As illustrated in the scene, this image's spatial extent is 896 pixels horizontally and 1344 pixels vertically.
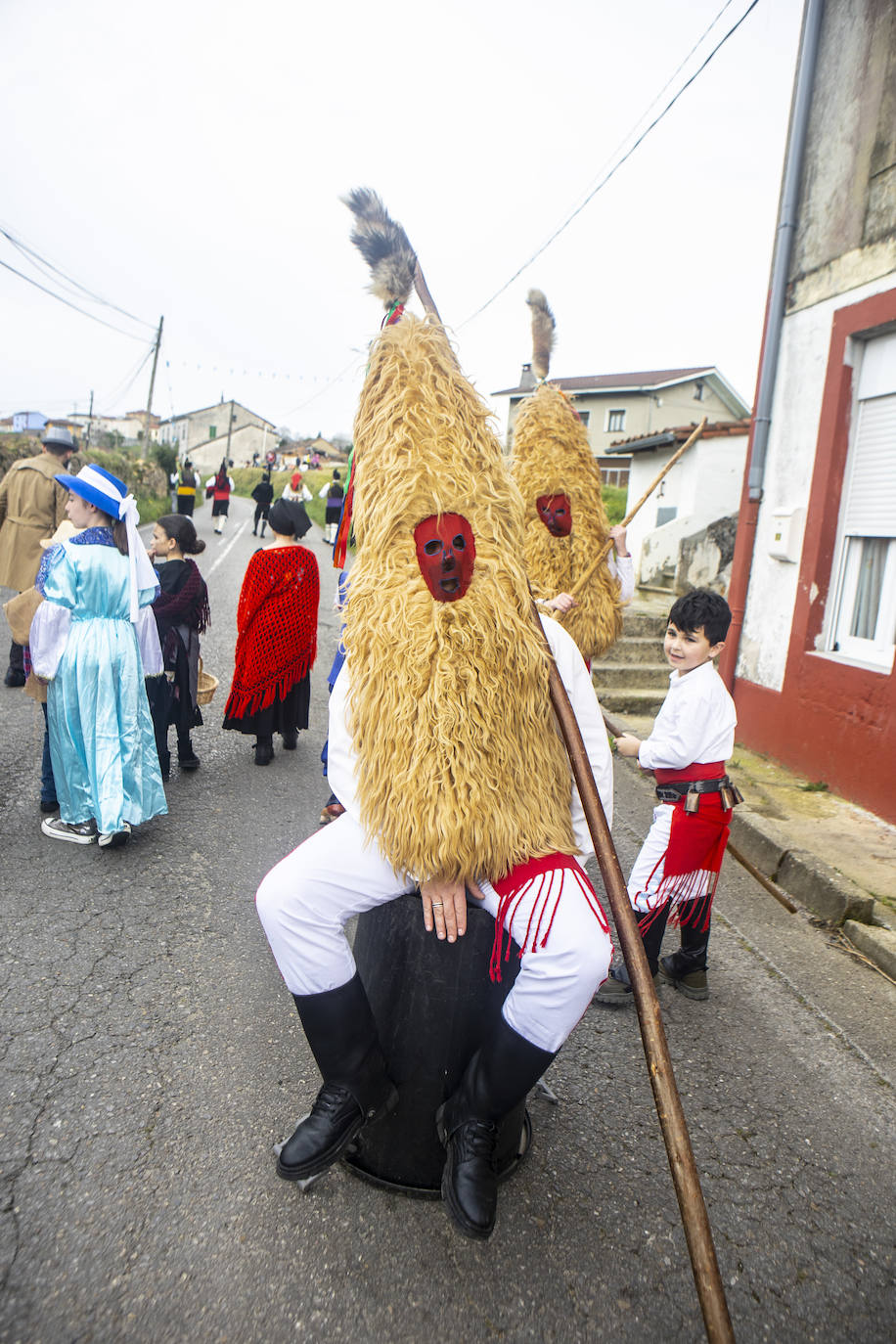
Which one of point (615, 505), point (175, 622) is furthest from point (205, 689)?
point (615, 505)

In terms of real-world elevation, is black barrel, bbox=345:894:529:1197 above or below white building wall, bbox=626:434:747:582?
below

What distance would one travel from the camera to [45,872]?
151 inches

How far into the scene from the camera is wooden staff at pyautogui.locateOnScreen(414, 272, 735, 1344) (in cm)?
164

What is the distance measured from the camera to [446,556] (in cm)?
202

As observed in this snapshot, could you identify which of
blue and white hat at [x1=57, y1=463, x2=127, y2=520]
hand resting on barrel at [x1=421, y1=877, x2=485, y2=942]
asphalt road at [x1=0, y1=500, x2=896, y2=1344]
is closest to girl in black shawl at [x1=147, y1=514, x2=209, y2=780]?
blue and white hat at [x1=57, y1=463, x2=127, y2=520]

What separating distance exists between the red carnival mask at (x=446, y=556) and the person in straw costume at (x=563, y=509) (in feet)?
7.77

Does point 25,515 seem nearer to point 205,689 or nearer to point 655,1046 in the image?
point 205,689

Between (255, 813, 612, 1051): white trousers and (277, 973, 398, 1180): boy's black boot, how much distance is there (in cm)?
5

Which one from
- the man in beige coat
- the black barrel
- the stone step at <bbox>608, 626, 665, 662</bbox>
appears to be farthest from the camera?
the stone step at <bbox>608, 626, 665, 662</bbox>

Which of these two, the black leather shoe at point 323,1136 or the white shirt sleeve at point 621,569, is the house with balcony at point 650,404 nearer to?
Result: the white shirt sleeve at point 621,569

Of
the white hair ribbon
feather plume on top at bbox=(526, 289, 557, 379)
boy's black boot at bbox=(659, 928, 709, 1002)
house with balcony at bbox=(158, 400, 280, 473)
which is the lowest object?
boy's black boot at bbox=(659, 928, 709, 1002)

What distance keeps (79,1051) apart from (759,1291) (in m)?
2.07

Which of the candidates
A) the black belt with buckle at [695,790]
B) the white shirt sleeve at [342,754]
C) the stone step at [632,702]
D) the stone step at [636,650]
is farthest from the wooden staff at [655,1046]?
the stone step at [636,650]

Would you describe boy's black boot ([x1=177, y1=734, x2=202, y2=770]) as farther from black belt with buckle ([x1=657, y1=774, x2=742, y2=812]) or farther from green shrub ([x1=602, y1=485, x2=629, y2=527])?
green shrub ([x1=602, y1=485, x2=629, y2=527])
